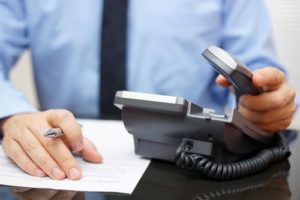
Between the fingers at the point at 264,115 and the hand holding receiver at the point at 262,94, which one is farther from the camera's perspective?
the fingers at the point at 264,115

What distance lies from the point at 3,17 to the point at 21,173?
1.68ft

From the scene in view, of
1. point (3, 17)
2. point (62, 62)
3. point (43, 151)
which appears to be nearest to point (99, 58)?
point (62, 62)

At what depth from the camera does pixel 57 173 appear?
18.9 inches

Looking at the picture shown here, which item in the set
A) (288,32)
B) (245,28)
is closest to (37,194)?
(245,28)

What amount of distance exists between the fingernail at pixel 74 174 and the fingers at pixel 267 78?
10.2 inches

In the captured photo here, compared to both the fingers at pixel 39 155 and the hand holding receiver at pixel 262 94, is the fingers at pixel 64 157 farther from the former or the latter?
the hand holding receiver at pixel 262 94

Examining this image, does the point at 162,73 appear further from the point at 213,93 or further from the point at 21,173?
the point at 21,173

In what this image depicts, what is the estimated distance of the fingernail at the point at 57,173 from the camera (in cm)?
48

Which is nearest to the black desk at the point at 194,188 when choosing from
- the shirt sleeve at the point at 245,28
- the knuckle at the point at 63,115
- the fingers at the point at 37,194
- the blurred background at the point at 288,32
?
the fingers at the point at 37,194

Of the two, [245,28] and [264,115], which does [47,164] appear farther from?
[245,28]

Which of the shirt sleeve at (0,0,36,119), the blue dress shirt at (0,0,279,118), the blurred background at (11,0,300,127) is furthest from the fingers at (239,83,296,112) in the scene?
the blurred background at (11,0,300,127)

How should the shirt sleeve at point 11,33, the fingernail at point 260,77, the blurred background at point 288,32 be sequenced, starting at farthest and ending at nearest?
the blurred background at point 288,32 → the shirt sleeve at point 11,33 → the fingernail at point 260,77

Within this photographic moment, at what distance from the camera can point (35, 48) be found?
93cm

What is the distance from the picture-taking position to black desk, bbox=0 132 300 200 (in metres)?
0.43
